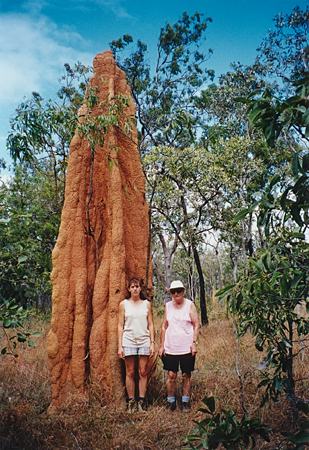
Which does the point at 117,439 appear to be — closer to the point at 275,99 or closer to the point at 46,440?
the point at 46,440

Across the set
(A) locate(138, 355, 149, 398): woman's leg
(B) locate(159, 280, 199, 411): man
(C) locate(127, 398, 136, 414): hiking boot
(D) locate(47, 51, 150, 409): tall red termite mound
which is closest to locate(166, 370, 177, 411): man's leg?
(B) locate(159, 280, 199, 411): man

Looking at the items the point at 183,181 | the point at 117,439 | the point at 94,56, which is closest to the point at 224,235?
the point at 183,181

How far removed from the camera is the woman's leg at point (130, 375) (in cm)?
514

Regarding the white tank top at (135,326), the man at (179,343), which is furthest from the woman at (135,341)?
the man at (179,343)

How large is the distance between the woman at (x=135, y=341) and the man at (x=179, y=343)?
0.19 meters

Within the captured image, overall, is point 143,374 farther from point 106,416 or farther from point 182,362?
point 106,416

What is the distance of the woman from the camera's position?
16.9 ft

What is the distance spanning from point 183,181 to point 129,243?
24.0ft

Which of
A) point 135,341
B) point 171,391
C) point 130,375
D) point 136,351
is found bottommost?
point 171,391

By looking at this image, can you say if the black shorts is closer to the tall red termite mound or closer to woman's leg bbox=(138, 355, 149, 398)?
woman's leg bbox=(138, 355, 149, 398)

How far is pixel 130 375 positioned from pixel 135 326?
0.52 meters

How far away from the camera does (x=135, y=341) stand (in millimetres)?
5176

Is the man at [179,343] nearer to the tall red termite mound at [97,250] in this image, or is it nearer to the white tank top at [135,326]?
the white tank top at [135,326]

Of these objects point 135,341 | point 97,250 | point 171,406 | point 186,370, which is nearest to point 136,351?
point 135,341
